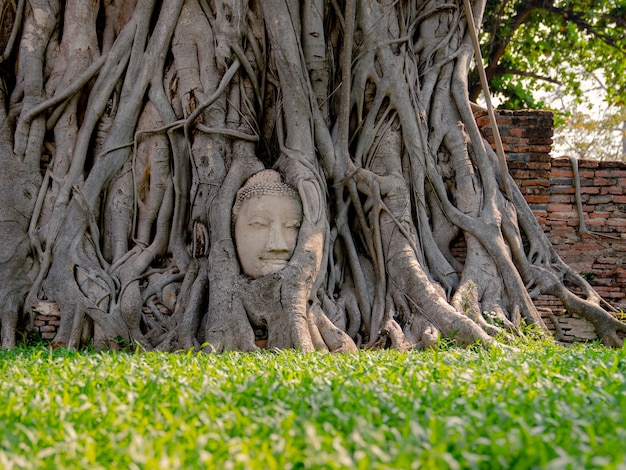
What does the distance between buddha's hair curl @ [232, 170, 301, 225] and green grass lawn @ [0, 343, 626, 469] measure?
6.19 feet

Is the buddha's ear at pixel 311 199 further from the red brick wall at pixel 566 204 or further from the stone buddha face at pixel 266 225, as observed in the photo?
the red brick wall at pixel 566 204

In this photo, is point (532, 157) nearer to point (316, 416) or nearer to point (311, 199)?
point (311, 199)

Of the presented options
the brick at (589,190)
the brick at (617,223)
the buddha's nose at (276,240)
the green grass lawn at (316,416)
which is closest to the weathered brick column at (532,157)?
the brick at (589,190)

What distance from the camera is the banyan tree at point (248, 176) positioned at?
4.71 metres

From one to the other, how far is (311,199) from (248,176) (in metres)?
0.51

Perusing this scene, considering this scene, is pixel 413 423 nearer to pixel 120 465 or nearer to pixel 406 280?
pixel 120 465

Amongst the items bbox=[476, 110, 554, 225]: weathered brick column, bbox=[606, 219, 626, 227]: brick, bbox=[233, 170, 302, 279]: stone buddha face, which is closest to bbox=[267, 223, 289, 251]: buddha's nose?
bbox=[233, 170, 302, 279]: stone buddha face

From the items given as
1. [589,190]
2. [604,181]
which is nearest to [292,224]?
[589,190]

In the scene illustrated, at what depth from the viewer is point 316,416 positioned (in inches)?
78.3

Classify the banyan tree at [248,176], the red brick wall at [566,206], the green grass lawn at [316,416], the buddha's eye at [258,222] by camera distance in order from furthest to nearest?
the red brick wall at [566,206], the banyan tree at [248,176], the buddha's eye at [258,222], the green grass lawn at [316,416]

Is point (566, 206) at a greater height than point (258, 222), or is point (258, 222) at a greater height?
point (566, 206)

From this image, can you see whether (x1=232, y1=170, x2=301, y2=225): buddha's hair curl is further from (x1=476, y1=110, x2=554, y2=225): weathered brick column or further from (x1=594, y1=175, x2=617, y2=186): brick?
(x1=594, y1=175, x2=617, y2=186): brick

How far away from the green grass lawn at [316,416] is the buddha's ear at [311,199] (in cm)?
182

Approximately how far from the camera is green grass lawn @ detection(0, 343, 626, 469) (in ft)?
5.29
